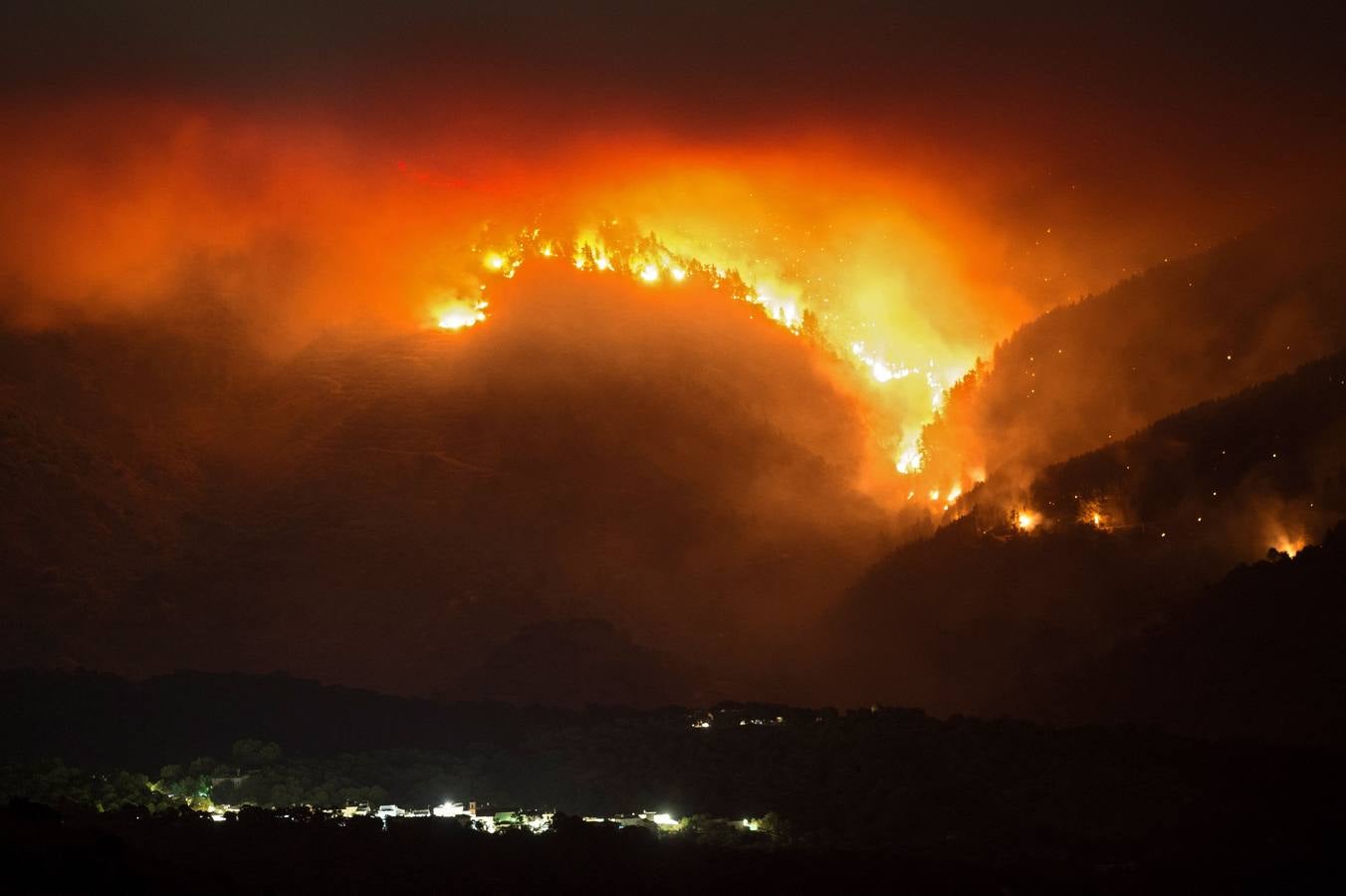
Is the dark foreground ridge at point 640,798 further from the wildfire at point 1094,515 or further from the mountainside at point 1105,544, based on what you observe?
the wildfire at point 1094,515

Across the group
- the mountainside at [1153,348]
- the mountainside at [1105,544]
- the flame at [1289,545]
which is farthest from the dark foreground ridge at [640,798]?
the mountainside at [1153,348]

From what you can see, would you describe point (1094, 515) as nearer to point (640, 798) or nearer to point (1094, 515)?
point (1094, 515)

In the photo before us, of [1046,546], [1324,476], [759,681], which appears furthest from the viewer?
[759,681]

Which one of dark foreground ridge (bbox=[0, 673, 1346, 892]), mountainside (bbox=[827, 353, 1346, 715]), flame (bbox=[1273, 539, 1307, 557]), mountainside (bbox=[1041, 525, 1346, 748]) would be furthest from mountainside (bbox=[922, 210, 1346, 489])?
dark foreground ridge (bbox=[0, 673, 1346, 892])

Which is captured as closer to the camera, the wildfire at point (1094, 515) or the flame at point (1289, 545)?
the flame at point (1289, 545)

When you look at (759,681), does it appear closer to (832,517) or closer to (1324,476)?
(832,517)

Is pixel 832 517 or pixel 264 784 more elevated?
pixel 832 517

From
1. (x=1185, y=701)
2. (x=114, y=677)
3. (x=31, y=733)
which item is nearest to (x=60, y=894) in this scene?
(x=31, y=733)

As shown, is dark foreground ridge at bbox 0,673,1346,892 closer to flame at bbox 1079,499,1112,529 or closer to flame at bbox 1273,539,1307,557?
flame at bbox 1273,539,1307,557

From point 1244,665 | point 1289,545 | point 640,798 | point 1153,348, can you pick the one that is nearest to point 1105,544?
point 1289,545
